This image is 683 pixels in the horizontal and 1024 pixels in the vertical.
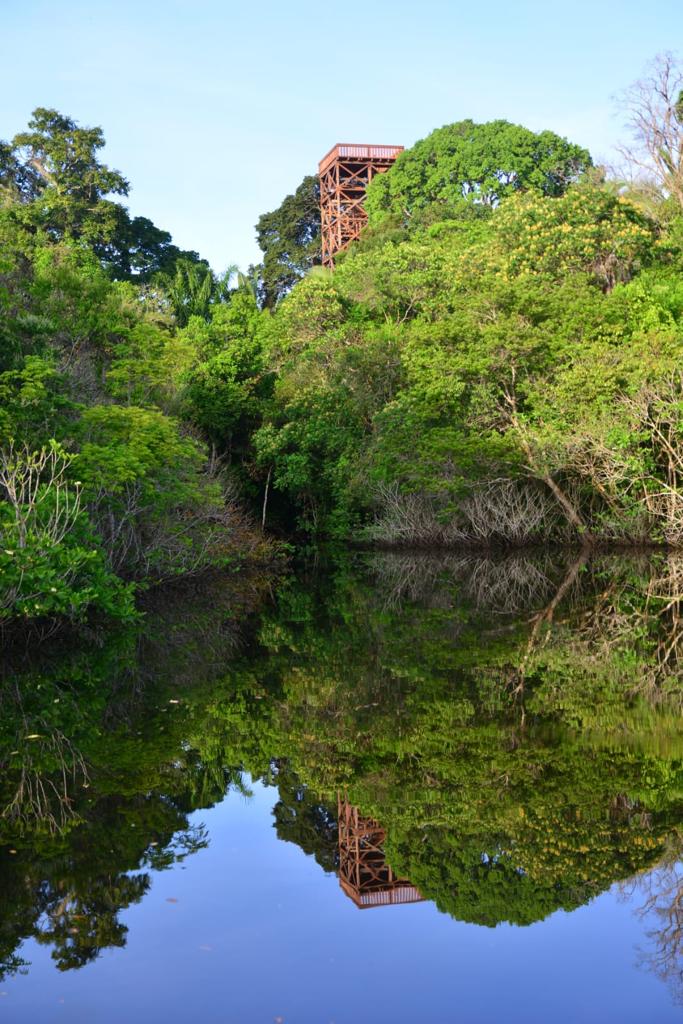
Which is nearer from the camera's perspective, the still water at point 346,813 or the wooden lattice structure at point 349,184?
the still water at point 346,813

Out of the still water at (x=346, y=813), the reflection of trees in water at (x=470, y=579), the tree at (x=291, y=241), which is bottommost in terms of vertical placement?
the reflection of trees in water at (x=470, y=579)

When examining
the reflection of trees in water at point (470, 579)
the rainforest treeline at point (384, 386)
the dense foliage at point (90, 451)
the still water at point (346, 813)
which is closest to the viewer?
the still water at point (346, 813)

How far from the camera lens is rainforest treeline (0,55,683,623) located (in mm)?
14367

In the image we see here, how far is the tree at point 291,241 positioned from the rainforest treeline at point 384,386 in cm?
1024

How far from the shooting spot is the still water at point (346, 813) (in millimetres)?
4457

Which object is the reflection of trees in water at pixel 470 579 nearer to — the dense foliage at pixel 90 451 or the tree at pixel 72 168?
the dense foliage at pixel 90 451

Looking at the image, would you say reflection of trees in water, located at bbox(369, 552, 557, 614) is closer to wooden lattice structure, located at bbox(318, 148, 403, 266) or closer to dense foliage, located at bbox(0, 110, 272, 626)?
dense foliage, located at bbox(0, 110, 272, 626)

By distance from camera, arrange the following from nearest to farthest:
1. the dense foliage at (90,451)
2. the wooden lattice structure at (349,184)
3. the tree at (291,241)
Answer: the dense foliage at (90,451) → the wooden lattice structure at (349,184) → the tree at (291,241)

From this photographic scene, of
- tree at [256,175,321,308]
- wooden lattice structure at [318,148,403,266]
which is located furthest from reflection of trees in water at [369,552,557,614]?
tree at [256,175,321,308]

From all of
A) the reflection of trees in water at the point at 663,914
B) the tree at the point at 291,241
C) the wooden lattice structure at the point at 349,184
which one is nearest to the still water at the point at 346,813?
the reflection of trees in water at the point at 663,914

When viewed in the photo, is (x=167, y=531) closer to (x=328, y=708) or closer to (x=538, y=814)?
(x=328, y=708)

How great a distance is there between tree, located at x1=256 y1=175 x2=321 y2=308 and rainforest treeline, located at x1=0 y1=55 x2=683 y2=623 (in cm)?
1024

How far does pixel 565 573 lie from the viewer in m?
20.7

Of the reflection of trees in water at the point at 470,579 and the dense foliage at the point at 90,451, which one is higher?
the dense foliage at the point at 90,451
